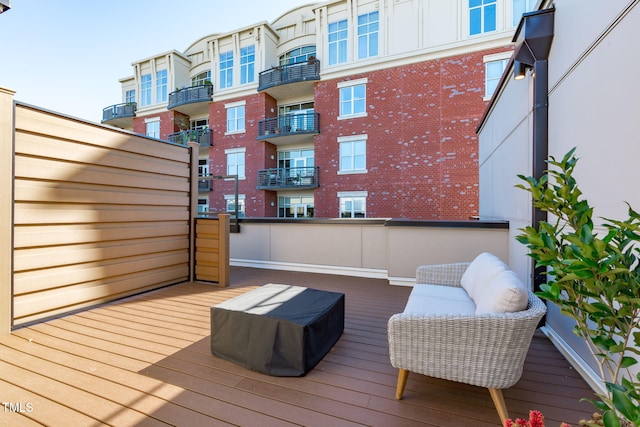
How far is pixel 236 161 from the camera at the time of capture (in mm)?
14211

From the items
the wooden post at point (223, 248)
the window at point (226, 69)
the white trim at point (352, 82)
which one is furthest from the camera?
the window at point (226, 69)

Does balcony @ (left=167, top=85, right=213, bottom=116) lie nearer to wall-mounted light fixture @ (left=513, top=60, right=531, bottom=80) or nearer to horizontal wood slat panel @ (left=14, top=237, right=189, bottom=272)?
horizontal wood slat panel @ (left=14, top=237, right=189, bottom=272)

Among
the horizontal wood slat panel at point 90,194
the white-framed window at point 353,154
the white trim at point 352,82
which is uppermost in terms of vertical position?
the white trim at point 352,82

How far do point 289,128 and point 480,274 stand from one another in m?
11.9

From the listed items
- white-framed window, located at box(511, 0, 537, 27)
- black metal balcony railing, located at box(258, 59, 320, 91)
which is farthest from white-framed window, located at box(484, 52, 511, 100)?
black metal balcony railing, located at box(258, 59, 320, 91)

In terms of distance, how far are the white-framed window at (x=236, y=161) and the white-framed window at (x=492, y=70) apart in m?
10.7

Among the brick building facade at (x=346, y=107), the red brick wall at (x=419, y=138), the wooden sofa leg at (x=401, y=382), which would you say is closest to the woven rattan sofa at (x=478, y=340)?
the wooden sofa leg at (x=401, y=382)

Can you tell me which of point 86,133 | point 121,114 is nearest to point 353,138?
point 86,133

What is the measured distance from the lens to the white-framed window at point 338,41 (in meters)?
11.9

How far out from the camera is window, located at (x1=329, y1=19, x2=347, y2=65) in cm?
1188

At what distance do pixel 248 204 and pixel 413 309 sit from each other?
40.9ft

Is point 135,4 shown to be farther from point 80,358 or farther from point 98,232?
point 80,358

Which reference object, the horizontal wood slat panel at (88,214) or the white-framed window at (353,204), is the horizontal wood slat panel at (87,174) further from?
the white-framed window at (353,204)

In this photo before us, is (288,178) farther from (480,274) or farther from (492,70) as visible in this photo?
(480,274)
